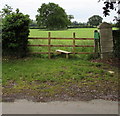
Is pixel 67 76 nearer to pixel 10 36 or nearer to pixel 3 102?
pixel 3 102

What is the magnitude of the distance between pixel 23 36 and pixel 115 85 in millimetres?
5645

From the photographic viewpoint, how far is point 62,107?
442 centimetres

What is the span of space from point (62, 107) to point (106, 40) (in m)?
6.43

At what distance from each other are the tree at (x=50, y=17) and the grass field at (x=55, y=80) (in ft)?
17.9

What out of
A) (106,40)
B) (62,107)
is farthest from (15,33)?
(62,107)

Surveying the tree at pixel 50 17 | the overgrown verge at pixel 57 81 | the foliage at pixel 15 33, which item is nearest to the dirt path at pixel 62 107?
the overgrown verge at pixel 57 81

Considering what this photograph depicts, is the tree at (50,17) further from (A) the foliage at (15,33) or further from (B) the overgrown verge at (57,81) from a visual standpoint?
(B) the overgrown verge at (57,81)

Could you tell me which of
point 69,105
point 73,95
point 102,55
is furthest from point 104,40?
point 69,105

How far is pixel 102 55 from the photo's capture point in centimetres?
1016

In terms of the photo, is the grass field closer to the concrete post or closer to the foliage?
the foliage

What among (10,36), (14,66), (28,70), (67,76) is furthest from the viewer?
(10,36)

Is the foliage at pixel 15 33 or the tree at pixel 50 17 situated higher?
the tree at pixel 50 17

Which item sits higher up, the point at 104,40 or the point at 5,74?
the point at 104,40

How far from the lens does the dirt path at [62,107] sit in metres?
4.20
